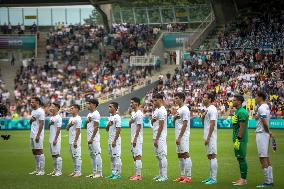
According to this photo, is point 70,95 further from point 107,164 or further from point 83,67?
point 107,164

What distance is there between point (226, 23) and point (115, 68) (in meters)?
10.8

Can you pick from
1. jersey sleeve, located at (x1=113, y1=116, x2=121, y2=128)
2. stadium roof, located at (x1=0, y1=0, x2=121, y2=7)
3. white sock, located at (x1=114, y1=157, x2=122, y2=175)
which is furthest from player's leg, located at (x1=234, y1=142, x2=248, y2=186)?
stadium roof, located at (x1=0, y1=0, x2=121, y2=7)

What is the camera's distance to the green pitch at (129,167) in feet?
63.6

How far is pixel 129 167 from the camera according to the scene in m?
25.0

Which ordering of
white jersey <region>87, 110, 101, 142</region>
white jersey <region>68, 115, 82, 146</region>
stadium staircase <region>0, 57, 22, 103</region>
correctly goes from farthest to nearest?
stadium staircase <region>0, 57, 22, 103</region> → white jersey <region>68, 115, 82, 146</region> → white jersey <region>87, 110, 101, 142</region>

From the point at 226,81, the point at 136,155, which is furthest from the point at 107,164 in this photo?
the point at 226,81

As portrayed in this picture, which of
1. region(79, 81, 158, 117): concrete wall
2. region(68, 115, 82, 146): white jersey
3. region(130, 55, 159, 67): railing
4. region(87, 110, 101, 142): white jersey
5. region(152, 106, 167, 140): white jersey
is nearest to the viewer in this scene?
region(152, 106, 167, 140): white jersey

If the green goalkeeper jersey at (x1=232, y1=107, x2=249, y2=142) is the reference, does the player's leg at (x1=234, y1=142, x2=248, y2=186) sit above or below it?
below

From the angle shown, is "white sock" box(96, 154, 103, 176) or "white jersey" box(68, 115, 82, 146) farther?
"white jersey" box(68, 115, 82, 146)

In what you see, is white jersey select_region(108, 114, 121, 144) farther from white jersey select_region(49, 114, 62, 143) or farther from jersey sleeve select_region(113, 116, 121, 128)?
white jersey select_region(49, 114, 62, 143)

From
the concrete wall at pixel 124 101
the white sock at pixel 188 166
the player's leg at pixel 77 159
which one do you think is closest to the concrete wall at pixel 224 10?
the concrete wall at pixel 124 101

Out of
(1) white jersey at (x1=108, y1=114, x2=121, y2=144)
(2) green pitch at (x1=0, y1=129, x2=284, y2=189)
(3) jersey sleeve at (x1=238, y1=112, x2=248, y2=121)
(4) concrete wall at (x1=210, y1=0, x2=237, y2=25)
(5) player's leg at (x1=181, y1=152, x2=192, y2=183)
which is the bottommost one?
(2) green pitch at (x1=0, y1=129, x2=284, y2=189)

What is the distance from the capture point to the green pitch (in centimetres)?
1938

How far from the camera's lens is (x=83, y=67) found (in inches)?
2579
